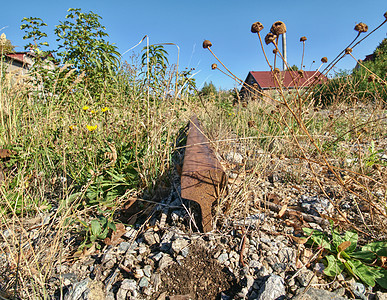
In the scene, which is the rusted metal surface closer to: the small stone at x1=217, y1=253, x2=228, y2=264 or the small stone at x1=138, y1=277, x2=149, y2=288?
the small stone at x1=217, y1=253, x2=228, y2=264

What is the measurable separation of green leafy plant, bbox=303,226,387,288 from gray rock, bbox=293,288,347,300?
→ 15cm

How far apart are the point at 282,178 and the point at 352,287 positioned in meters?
1.12

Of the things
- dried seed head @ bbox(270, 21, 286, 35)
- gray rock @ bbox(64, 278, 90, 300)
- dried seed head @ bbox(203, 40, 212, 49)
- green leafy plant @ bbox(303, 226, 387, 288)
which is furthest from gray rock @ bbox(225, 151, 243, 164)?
gray rock @ bbox(64, 278, 90, 300)

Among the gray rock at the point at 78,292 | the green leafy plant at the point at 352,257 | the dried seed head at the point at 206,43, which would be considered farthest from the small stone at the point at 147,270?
the dried seed head at the point at 206,43

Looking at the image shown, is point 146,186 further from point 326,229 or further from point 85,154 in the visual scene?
point 326,229

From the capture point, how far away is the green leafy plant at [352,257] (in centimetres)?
114

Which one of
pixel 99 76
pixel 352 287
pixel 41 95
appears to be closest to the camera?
pixel 352 287

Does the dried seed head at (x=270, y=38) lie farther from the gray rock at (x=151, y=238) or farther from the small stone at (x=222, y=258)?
the gray rock at (x=151, y=238)

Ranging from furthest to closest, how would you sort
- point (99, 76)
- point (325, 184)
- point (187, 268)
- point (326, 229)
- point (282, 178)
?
point (99, 76)
point (282, 178)
point (325, 184)
point (326, 229)
point (187, 268)

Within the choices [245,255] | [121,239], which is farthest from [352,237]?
[121,239]

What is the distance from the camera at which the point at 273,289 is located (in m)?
1.03

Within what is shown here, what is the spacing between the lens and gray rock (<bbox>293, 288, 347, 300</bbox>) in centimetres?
99

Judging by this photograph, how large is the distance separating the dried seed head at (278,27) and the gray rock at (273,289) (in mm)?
1220

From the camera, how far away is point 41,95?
9.75 ft
